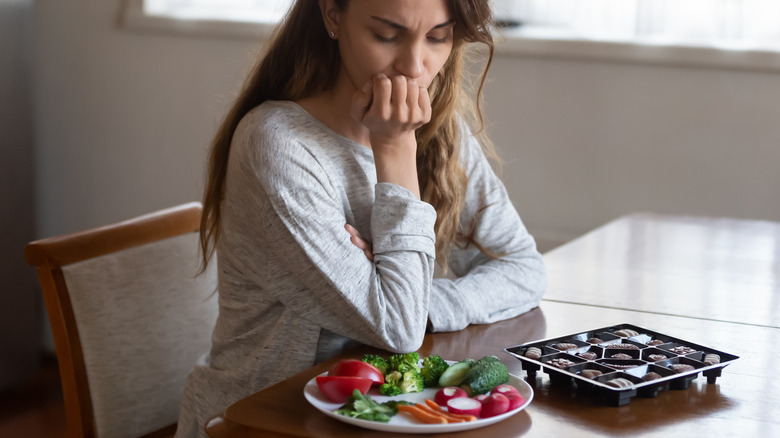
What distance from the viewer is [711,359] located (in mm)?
1015

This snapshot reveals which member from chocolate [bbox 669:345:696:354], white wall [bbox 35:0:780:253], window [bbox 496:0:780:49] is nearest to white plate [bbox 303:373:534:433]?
chocolate [bbox 669:345:696:354]

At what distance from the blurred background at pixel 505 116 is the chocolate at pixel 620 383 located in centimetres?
180

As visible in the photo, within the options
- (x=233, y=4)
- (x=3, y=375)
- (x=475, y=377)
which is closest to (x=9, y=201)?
(x=3, y=375)

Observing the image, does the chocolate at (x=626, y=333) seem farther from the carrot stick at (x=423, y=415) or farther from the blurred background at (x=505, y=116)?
the blurred background at (x=505, y=116)

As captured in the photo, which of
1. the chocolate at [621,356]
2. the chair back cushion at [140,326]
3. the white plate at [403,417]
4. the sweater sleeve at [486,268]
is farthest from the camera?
the chair back cushion at [140,326]

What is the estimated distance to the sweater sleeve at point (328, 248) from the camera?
110cm

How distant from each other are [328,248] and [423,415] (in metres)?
0.33

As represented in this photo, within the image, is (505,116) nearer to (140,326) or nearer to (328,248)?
(140,326)

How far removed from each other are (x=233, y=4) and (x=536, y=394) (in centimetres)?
242

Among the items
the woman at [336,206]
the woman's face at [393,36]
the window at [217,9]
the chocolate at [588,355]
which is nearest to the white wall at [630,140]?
the window at [217,9]

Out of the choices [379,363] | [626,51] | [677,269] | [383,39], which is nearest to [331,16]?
[383,39]

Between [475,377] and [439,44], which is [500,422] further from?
[439,44]

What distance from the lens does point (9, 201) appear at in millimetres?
3082

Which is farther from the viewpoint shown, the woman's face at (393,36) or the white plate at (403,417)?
the woman's face at (393,36)
